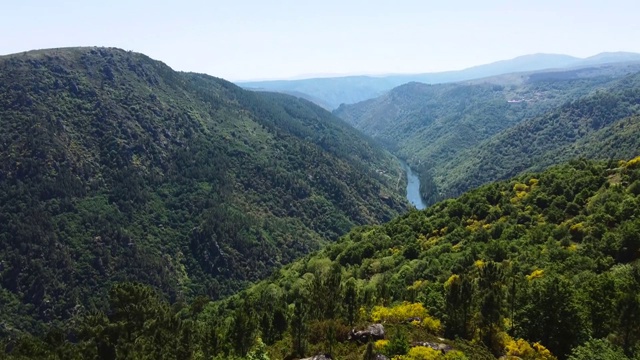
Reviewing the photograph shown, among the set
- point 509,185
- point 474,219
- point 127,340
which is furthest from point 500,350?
point 509,185

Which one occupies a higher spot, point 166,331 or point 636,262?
point 636,262

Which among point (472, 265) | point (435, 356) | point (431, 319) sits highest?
point (435, 356)

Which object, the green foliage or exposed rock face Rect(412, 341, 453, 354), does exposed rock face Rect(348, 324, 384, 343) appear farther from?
the green foliage

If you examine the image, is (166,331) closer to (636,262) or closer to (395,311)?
(395,311)

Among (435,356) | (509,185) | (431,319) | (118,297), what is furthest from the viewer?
(509,185)

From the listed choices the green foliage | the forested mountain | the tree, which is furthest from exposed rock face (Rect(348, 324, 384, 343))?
the green foliage

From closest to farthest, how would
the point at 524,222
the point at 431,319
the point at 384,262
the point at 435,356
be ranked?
the point at 435,356 < the point at 431,319 < the point at 524,222 < the point at 384,262

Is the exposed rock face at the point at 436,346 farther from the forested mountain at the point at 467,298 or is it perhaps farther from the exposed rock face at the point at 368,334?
the exposed rock face at the point at 368,334

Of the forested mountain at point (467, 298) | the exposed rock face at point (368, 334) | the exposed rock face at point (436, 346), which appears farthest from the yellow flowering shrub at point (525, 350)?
the exposed rock face at point (368, 334)

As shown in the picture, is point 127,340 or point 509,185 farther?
point 509,185
